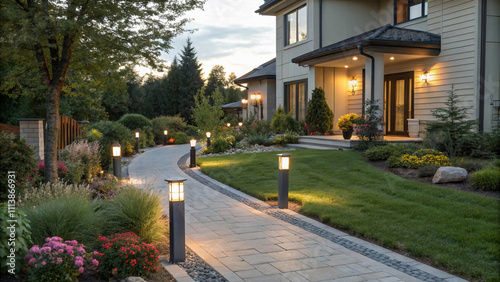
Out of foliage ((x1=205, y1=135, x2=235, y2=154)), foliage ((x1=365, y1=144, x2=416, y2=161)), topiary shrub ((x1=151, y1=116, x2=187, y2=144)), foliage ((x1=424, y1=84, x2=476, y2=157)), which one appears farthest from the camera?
topiary shrub ((x1=151, y1=116, x2=187, y2=144))

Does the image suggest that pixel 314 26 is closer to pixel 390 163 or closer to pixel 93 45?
pixel 390 163

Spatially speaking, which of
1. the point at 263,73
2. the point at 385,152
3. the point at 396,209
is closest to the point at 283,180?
the point at 396,209

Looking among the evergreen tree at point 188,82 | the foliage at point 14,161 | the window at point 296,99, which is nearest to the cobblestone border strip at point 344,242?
the foliage at point 14,161

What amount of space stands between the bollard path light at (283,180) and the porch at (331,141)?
6.27 m

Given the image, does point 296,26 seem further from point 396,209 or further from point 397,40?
point 396,209

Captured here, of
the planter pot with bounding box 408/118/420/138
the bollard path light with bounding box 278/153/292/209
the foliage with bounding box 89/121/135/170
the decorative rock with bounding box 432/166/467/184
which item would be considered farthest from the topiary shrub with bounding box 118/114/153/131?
the decorative rock with bounding box 432/166/467/184

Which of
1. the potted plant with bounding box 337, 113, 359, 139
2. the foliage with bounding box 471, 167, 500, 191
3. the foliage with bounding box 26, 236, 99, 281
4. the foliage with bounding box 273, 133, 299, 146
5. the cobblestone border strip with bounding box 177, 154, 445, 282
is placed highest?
the potted plant with bounding box 337, 113, 359, 139

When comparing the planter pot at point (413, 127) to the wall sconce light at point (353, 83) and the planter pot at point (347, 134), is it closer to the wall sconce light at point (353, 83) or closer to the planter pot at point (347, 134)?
the planter pot at point (347, 134)

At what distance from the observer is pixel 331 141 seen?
14109mm

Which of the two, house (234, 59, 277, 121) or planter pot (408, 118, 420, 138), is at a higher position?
house (234, 59, 277, 121)

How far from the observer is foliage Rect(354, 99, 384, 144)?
40.3 feet

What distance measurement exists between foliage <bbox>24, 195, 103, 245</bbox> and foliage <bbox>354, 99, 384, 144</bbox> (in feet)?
30.8

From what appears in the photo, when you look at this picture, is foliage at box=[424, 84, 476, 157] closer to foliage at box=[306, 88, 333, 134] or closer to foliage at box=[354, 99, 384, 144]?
foliage at box=[354, 99, 384, 144]

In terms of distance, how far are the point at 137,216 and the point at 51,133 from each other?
2553 millimetres
